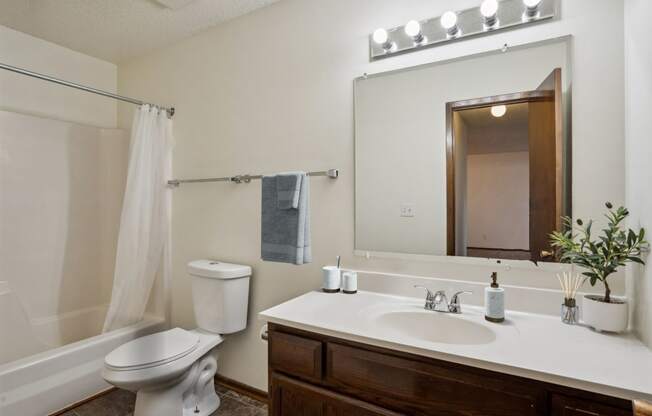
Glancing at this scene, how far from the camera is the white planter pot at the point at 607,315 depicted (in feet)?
3.33

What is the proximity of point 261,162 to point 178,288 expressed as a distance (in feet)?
3.71

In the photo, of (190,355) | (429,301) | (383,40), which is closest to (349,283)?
(429,301)

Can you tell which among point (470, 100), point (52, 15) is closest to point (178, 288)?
point (52, 15)

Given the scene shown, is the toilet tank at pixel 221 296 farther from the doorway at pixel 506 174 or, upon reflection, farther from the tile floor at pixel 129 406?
the doorway at pixel 506 174

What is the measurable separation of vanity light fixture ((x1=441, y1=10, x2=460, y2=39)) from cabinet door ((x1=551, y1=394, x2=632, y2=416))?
134 centimetres

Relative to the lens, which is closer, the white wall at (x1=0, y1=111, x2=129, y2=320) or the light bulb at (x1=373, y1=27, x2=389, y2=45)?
the light bulb at (x1=373, y1=27, x2=389, y2=45)

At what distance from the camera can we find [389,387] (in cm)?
103

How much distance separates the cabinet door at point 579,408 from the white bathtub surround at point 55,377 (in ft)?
7.39

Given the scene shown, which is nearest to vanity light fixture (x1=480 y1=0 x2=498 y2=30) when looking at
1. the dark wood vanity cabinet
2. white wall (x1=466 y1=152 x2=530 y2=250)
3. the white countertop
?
white wall (x1=466 y1=152 x2=530 y2=250)

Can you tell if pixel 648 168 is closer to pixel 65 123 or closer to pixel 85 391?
pixel 85 391

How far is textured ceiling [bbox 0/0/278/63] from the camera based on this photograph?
1879 millimetres

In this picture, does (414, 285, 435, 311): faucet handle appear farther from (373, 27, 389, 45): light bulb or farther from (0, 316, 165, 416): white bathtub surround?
(0, 316, 165, 416): white bathtub surround

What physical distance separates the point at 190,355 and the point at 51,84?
216cm

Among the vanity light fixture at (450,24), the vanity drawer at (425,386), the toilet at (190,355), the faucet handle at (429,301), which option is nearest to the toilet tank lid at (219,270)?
the toilet at (190,355)
